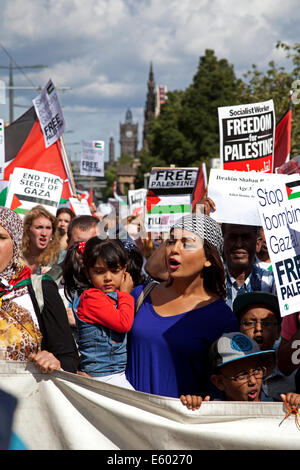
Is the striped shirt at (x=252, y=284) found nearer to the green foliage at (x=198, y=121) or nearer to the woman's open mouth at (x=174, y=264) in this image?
the woman's open mouth at (x=174, y=264)

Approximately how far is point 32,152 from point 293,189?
6573 mm

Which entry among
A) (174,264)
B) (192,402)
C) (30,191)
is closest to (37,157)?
(30,191)

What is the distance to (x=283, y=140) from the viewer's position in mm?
7941

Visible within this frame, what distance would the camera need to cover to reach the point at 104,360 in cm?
341

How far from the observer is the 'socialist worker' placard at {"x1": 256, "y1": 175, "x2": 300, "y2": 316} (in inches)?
126

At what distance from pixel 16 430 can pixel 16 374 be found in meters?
0.26

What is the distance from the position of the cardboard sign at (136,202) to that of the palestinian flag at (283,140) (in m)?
5.91

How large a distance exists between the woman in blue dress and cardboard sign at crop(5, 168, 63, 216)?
457 cm

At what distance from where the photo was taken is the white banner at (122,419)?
2.74 m

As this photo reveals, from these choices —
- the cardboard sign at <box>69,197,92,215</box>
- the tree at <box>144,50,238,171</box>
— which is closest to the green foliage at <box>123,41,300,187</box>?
the tree at <box>144,50,238,171</box>

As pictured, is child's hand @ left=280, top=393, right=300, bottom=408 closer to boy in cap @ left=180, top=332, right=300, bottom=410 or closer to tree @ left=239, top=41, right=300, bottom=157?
boy in cap @ left=180, top=332, right=300, bottom=410

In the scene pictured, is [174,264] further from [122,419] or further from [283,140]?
[283,140]

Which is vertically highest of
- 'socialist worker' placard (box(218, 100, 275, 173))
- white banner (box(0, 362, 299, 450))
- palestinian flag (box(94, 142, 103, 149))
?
palestinian flag (box(94, 142, 103, 149))
